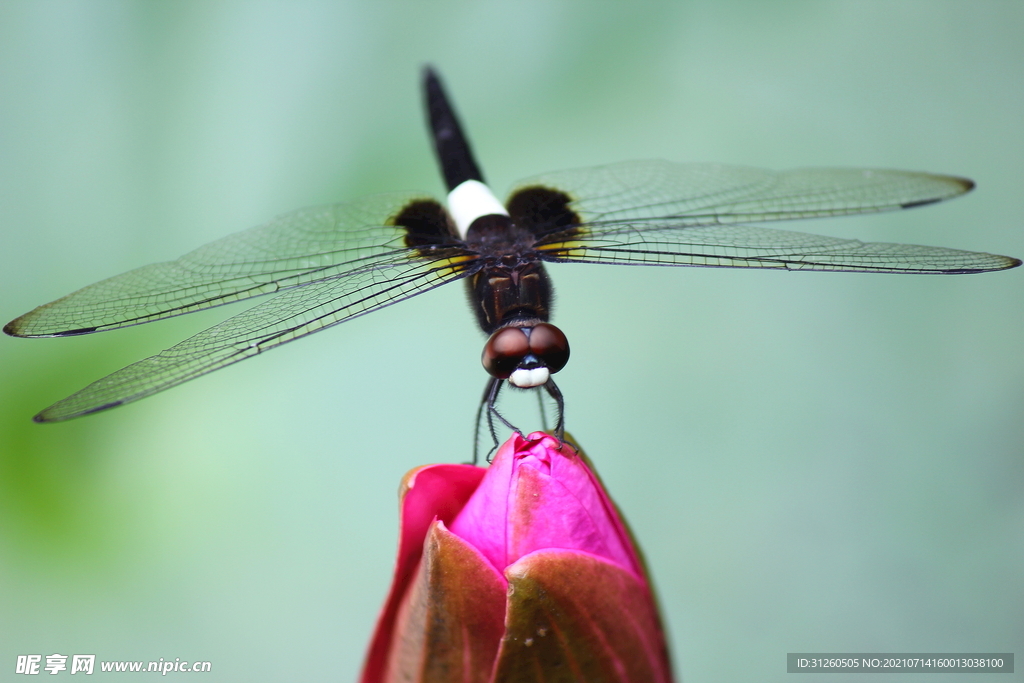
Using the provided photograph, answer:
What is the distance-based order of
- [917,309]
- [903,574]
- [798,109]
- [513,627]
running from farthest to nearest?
[798,109], [917,309], [903,574], [513,627]

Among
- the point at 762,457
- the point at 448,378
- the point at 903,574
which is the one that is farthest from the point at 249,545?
the point at 903,574

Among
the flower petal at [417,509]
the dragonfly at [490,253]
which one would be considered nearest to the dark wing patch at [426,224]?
the dragonfly at [490,253]

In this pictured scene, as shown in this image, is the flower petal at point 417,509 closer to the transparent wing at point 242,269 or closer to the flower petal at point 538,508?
the flower petal at point 538,508

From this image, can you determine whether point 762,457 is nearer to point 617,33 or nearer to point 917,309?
point 917,309

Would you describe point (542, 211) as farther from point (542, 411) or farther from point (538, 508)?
point (538, 508)

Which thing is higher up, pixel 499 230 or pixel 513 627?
pixel 499 230

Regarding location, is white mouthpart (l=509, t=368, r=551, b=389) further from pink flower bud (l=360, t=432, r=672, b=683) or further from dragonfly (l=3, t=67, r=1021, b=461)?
pink flower bud (l=360, t=432, r=672, b=683)

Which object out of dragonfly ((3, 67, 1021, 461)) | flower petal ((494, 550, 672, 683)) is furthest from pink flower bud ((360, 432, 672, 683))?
dragonfly ((3, 67, 1021, 461))
